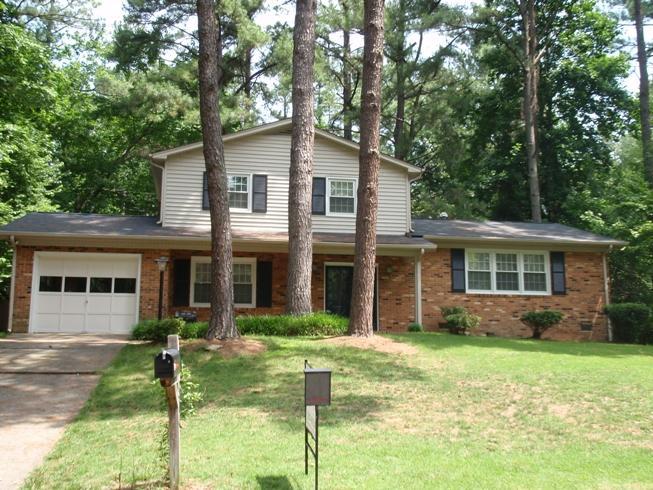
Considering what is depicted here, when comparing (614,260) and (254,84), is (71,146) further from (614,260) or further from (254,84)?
(614,260)

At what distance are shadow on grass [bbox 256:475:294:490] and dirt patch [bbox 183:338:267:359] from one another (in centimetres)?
549

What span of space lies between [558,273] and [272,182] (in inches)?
368

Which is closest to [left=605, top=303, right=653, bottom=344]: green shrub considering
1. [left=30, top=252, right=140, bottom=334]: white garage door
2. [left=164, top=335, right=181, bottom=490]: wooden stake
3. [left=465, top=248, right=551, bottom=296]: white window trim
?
[left=465, top=248, right=551, bottom=296]: white window trim

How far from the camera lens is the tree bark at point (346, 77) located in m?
26.8

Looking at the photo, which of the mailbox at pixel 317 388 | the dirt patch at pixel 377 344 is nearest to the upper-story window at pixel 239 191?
the dirt patch at pixel 377 344

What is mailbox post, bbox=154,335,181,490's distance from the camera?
4262mm

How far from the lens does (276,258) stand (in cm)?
1683

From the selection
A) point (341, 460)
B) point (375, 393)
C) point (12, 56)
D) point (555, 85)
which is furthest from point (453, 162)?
point (341, 460)

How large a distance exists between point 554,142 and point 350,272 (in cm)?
1627

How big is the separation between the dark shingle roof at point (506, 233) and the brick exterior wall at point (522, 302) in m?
0.59

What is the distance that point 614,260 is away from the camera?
21328 millimetres

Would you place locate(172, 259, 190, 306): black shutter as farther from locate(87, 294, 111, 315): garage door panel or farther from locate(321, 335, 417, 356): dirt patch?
locate(321, 335, 417, 356): dirt patch

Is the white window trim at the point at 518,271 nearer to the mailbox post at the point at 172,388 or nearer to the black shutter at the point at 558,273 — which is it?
the black shutter at the point at 558,273

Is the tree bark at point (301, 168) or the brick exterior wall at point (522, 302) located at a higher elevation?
the tree bark at point (301, 168)
